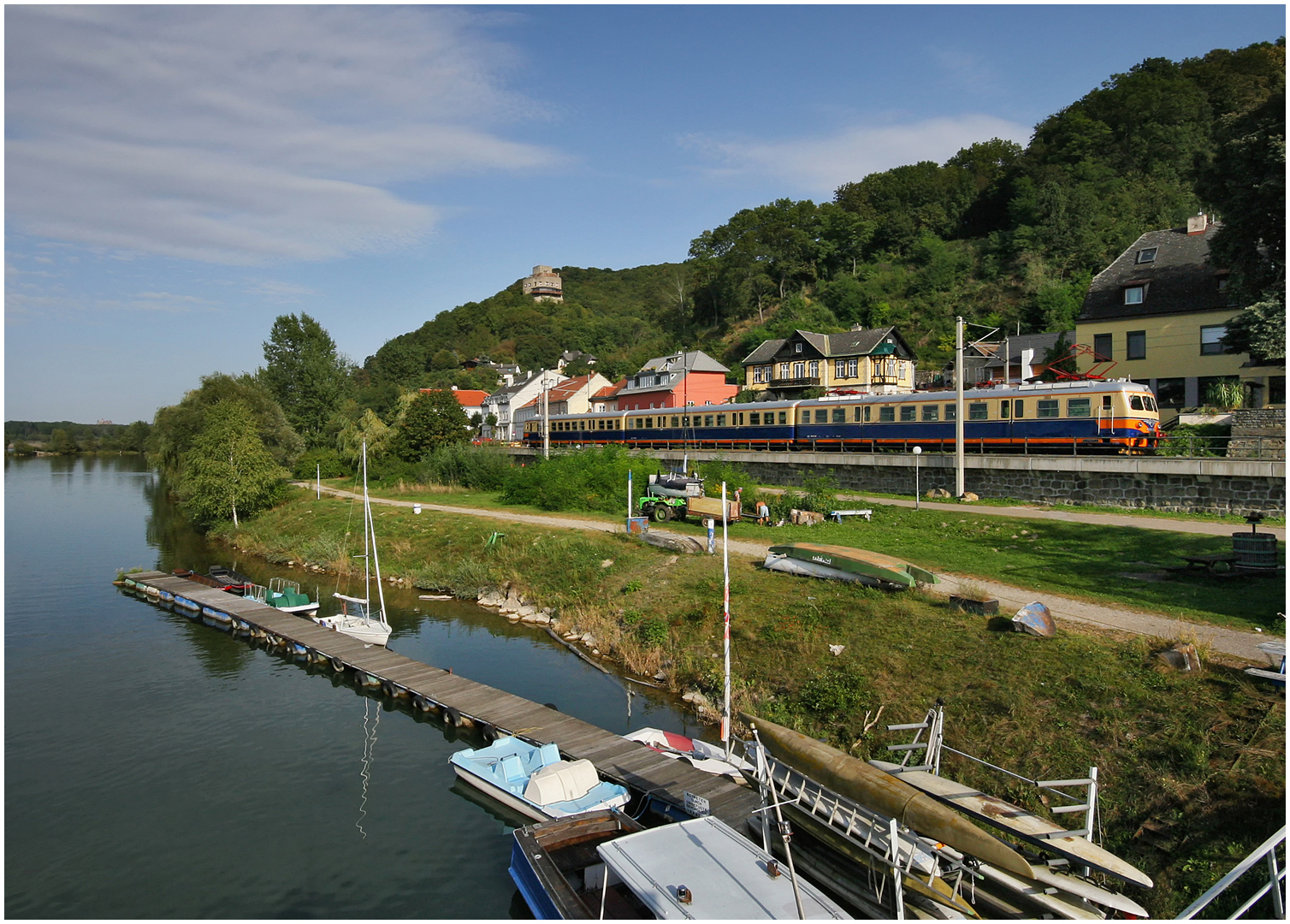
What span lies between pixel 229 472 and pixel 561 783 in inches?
1487

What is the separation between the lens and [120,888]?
11.5 metres

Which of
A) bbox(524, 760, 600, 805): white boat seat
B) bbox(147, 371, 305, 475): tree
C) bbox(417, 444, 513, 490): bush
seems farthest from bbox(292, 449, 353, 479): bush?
bbox(524, 760, 600, 805): white boat seat

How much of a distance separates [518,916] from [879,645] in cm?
900

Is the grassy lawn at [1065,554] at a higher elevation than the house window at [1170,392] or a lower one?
lower

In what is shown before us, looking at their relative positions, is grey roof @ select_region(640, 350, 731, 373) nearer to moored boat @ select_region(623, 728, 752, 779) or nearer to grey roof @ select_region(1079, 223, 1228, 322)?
grey roof @ select_region(1079, 223, 1228, 322)

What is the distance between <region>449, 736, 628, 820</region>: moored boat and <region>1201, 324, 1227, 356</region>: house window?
39325 mm

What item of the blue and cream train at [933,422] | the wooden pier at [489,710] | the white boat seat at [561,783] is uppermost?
the blue and cream train at [933,422]

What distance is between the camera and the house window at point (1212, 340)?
125 feet

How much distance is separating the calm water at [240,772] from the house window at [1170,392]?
35.6 metres

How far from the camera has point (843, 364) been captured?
64.8 metres

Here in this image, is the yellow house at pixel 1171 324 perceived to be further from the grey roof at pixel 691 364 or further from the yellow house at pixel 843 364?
the grey roof at pixel 691 364

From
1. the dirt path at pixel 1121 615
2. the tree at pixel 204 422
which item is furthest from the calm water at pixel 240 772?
the tree at pixel 204 422

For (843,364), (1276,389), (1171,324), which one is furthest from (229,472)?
(1276,389)

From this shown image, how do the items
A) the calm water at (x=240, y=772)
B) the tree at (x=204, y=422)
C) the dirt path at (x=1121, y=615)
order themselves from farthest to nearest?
the tree at (x=204, y=422), the dirt path at (x=1121, y=615), the calm water at (x=240, y=772)
